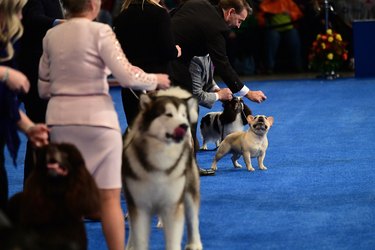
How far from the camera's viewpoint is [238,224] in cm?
567

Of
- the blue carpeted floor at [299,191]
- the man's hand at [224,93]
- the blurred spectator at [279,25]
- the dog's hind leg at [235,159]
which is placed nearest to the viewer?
Result: the blue carpeted floor at [299,191]

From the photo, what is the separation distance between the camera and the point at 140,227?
180 inches

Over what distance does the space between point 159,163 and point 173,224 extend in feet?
1.23

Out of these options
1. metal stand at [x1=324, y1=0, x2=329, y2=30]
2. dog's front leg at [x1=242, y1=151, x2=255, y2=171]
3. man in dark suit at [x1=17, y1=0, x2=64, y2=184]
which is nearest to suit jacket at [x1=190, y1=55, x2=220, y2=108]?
dog's front leg at [x1=242, y1=151, x2=255, y2=171]

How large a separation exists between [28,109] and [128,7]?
88 cm

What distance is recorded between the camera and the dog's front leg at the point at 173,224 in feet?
14.9

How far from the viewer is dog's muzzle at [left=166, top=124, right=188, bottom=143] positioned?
4238 millimetres

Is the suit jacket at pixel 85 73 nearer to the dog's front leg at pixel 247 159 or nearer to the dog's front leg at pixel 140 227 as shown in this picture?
the dog's front leg at pixel 140 227

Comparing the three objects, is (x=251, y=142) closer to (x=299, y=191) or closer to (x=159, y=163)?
(x=299, y=191)

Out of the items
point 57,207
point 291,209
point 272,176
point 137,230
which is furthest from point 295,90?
point 57,207

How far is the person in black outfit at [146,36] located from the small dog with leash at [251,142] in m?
1.81

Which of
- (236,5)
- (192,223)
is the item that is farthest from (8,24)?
(236,5)

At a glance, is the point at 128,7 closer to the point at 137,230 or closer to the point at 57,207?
the point at 137,230

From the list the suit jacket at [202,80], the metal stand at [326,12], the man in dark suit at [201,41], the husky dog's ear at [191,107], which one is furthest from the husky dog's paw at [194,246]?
the metal stand at [326,12]
